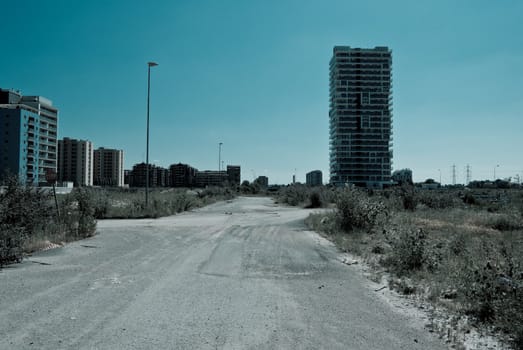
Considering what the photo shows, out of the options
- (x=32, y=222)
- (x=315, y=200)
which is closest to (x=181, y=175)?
(x=315, y=200)

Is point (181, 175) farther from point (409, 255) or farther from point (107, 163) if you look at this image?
point (409, 255)

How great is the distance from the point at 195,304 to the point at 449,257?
7402 mm

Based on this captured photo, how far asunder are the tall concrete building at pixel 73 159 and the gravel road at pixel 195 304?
15582cm

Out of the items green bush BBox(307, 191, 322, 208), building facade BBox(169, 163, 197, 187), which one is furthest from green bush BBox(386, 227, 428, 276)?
building facade BBox(169, 163, 197, 187)

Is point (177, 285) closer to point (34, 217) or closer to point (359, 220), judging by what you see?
point (34, 217)

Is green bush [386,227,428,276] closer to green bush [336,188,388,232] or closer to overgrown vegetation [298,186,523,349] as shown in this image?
overgrown vegetation [298,186,523,349]

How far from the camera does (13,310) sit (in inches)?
211

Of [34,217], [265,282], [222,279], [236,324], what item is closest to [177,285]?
[222,279]

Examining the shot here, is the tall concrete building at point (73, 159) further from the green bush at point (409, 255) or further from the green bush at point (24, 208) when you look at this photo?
the green bush at point (409, 255)

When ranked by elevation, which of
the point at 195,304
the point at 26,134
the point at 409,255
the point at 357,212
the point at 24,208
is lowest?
the point at 195,304

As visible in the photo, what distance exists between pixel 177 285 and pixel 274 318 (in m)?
2.64

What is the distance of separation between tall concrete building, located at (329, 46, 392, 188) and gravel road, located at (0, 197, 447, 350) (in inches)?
4121

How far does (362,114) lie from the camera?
11319 centimetres

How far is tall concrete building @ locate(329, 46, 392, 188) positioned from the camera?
363 feet
